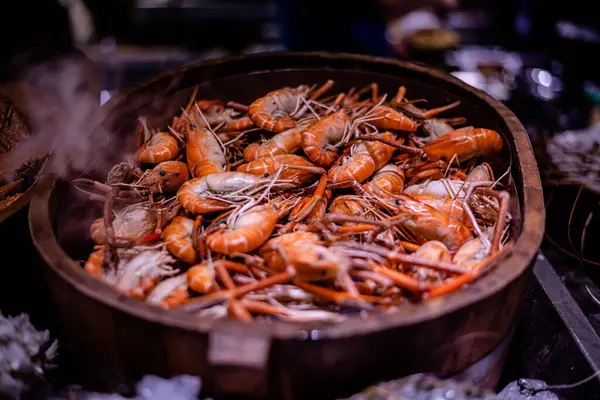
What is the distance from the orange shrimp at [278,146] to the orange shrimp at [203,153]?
5.8 inches

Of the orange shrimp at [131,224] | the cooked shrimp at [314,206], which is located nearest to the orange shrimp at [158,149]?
the orange shrimp at [131,224]

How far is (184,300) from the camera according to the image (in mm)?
1716

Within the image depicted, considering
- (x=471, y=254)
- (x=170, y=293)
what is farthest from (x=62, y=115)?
(x=471, y=254)

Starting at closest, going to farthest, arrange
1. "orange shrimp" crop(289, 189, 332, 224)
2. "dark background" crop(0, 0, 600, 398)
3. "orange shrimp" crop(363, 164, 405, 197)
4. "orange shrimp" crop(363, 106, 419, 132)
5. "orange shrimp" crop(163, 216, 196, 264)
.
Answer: "orange shrimp" crop(163, 216, 196, 264) < "orange shrimp" crop(289, 189, 332, 224) < "orange shrimp" crop(363, 164, 405, 197) < "dark background" crop(0, 0, 600, 398) < "orange shrimp" crop(363, 106, 419, 132)

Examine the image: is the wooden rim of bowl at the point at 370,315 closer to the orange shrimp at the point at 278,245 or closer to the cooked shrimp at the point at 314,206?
the orange shrimp at the point at 278,245

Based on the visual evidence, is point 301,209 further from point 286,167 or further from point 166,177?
point 166,177

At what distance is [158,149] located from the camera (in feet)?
7.84

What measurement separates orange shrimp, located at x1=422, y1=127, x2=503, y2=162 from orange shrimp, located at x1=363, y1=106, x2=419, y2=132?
0.17 meters

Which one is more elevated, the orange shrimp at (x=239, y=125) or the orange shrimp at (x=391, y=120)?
the orange shrimp at (x=391, y=120)

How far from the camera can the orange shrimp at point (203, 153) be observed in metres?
2.33

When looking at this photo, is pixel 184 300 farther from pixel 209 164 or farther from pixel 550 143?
pixel 550 143

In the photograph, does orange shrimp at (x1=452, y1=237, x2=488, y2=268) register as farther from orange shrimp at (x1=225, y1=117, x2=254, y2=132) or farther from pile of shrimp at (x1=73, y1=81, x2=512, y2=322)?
orange shrimp at (x1=225, y1=117, x2=254, y2=132)

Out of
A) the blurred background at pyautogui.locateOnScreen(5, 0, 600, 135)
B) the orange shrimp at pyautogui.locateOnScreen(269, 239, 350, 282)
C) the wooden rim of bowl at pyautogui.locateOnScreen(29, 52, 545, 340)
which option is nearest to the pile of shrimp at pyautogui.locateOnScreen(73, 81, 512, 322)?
the orange shrimp at pyautogui.locateOnScreen(269, 239, 350, 282)

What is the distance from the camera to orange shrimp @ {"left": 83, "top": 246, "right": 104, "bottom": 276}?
6.02 ft
